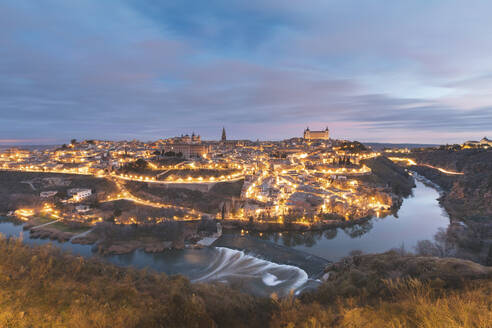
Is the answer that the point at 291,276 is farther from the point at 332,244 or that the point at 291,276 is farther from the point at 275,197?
the point at 275,197

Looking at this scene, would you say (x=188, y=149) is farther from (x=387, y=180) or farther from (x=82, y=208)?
(x=387, y=180)

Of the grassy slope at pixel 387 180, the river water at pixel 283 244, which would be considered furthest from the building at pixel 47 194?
the grassy slope at pixel 387 180

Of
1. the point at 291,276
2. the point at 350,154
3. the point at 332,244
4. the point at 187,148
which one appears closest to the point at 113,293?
the point at 291,276

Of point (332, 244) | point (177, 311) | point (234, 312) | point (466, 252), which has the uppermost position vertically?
point (177, 311)

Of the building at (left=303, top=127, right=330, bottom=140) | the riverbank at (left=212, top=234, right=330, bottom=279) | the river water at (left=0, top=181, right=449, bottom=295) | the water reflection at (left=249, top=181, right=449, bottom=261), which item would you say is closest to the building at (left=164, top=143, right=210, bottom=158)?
the river water at (left=0, top=181, right=449, bottom=295)

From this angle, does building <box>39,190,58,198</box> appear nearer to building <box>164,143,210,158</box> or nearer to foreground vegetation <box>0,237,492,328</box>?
foreground vegetation <box>0,237,492,328</box>

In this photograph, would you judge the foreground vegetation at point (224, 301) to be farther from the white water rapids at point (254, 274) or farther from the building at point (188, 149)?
the building at point (188, 149)

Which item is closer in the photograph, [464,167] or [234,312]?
[234,312]
